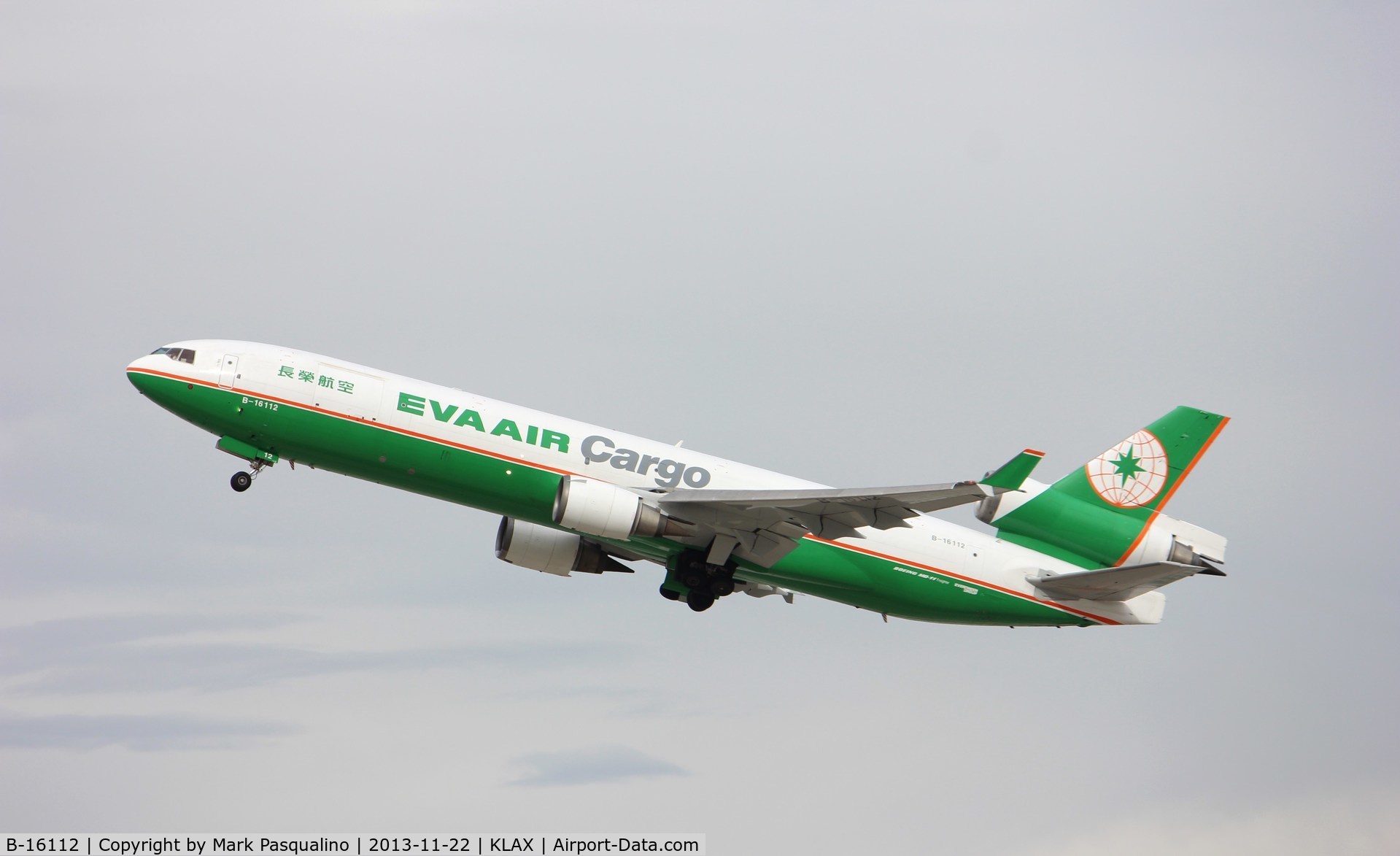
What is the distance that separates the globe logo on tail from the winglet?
13.0 m

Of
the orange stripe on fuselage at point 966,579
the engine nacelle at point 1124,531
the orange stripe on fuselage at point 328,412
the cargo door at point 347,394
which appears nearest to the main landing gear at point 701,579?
the orange stripe on fuselage at point 966,579

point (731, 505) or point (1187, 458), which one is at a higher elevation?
point (1187, 458)

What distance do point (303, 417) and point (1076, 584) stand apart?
2332cm

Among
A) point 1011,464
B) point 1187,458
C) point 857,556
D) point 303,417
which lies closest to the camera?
point 1011,464

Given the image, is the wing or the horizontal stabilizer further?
the horizontal stabilizer

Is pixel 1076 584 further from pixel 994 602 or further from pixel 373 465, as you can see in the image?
pixel 373 465

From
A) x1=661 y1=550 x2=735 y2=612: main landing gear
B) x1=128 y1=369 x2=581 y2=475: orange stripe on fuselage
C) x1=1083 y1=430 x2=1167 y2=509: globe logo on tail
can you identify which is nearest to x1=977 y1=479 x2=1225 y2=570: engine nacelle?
x1=1083 y1=430 x2=1167 y2=509: globe logo on tail

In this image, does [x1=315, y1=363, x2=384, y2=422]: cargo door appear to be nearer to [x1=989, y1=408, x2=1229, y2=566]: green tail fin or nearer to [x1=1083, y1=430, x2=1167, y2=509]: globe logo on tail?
[x1=989, y1=408, x2=1229, y2=566]: green tail fin

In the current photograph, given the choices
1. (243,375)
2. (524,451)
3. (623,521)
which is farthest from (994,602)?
(243,375)

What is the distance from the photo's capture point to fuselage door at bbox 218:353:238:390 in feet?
126

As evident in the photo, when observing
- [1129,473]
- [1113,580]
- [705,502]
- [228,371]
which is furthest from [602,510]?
[1129,473]

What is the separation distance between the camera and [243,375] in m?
38.6

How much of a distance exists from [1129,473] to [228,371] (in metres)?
28.3

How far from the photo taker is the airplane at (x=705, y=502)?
38469mm
